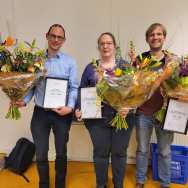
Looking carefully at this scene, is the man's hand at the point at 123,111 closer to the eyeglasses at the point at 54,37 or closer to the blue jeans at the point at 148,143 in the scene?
the blue jeans at the point at 148,143

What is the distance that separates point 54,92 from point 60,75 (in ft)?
0.53

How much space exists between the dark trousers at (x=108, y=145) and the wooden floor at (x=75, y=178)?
386 mm

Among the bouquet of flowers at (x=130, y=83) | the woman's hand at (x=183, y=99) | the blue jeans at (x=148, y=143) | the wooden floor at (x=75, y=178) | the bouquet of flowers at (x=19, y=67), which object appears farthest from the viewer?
the wooden floor at (x=75, y=178)

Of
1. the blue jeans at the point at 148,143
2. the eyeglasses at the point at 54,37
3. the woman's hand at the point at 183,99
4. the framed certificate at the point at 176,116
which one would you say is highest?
the eyeglasses at the point at 54,37

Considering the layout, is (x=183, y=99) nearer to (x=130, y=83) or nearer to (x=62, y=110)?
(x=130, y=83)

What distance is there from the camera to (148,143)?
106 inches

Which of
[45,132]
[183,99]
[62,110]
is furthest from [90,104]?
[183,99]

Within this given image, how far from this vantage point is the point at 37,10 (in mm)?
3359

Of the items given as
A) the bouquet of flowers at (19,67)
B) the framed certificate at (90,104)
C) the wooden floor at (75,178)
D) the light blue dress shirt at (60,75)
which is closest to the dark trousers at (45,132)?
the light blue dress shirt at (60,75)

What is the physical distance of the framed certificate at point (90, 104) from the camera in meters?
2.33

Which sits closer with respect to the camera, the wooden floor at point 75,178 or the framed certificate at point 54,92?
the framed certificate at point 54,92

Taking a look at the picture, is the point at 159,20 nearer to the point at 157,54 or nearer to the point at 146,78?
the point at 157,54

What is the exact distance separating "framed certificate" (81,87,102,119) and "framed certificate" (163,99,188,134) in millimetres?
565

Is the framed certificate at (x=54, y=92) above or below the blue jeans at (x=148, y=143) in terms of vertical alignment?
above
